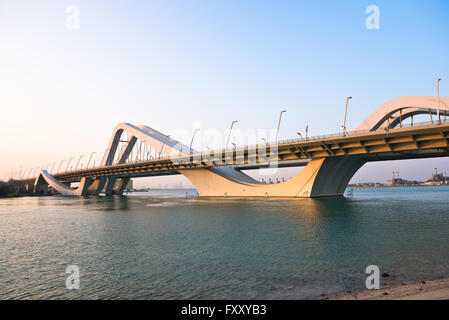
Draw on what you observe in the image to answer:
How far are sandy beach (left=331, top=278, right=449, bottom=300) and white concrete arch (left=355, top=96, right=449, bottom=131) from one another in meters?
41.2

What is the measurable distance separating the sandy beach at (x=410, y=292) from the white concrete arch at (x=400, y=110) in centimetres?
4121

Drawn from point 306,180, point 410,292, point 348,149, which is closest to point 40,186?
point 306,180

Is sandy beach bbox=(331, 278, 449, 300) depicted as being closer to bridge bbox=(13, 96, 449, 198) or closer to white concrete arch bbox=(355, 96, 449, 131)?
bridge bbox=(13, 96, 449, 198)

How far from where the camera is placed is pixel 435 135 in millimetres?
37938

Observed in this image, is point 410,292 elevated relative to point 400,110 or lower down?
lower down

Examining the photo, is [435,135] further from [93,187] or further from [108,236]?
[93,187]

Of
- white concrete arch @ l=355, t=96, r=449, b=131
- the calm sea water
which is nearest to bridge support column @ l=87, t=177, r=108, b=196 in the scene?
white concrete arch @ l=355, t=96, r=449, b=131

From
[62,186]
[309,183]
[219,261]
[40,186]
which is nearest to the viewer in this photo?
[219,261]

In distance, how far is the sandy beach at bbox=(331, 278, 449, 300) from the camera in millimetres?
6785

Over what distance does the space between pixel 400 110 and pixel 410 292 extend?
153ft

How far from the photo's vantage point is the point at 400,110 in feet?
155

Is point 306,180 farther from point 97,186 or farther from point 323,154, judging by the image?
point 97,186
